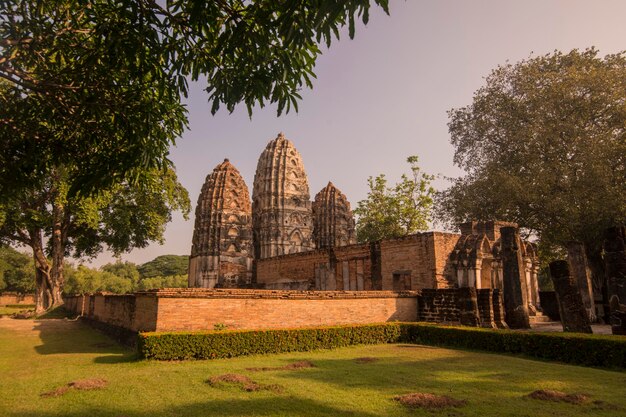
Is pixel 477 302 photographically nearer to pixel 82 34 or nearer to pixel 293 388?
pixel 293 388

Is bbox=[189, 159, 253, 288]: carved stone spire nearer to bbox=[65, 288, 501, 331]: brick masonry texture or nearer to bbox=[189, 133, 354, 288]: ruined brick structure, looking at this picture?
bbox=[189, 133, 354, 288]: ruined brick structure

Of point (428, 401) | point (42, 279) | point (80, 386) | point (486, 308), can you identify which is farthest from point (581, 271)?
point (42, 279)

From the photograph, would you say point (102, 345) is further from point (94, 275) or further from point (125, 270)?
point (125, 270)

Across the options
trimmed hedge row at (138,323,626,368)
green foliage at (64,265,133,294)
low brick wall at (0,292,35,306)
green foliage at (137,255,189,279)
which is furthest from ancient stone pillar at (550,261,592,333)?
green foliage at (137,255,189,279)

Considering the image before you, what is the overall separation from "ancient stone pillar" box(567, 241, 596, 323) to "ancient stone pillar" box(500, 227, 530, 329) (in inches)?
199

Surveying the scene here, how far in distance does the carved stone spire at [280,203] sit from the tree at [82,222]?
7.08 meters

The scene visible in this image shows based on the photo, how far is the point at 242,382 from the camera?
26.1 ft

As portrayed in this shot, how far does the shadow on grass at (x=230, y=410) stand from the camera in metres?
6.08

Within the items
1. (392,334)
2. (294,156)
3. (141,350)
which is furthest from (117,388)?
(294,156)

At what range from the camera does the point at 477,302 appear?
15719 mm

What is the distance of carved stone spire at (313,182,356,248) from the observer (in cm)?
4262

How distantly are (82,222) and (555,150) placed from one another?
94.5 feet

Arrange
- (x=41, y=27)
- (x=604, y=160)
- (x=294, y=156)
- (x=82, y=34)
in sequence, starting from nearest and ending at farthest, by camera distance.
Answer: (x=41, y=27), (x=82, y=34), (x=604, y=160), (x=294, y=156)

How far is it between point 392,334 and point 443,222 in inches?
659
